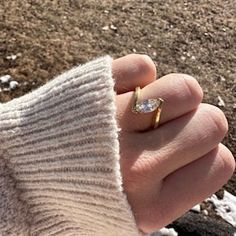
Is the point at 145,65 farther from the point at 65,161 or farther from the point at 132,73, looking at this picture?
the point at 65,161

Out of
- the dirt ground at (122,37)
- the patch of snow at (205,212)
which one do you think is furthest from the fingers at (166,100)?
the dirt ground at (122,37)

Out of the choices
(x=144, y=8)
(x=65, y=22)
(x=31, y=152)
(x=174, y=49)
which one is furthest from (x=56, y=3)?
(x=31, y=152)

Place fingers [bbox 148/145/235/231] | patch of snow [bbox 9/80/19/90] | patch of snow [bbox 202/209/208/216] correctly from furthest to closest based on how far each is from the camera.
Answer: patch of snow [bbox 9/80/19/90], patch of snow [bbox 202/209/208/216], fingers [bbox 148/145/235/231]

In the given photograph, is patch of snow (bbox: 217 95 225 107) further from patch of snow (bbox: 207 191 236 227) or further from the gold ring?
the gold ring

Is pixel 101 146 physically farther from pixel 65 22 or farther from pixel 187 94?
pixel 65 22

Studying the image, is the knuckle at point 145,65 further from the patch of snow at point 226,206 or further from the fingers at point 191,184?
the patch of snow at point 226,206

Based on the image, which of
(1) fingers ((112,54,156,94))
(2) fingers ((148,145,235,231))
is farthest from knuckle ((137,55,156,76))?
(2) fingers ((148,145,235,231))
